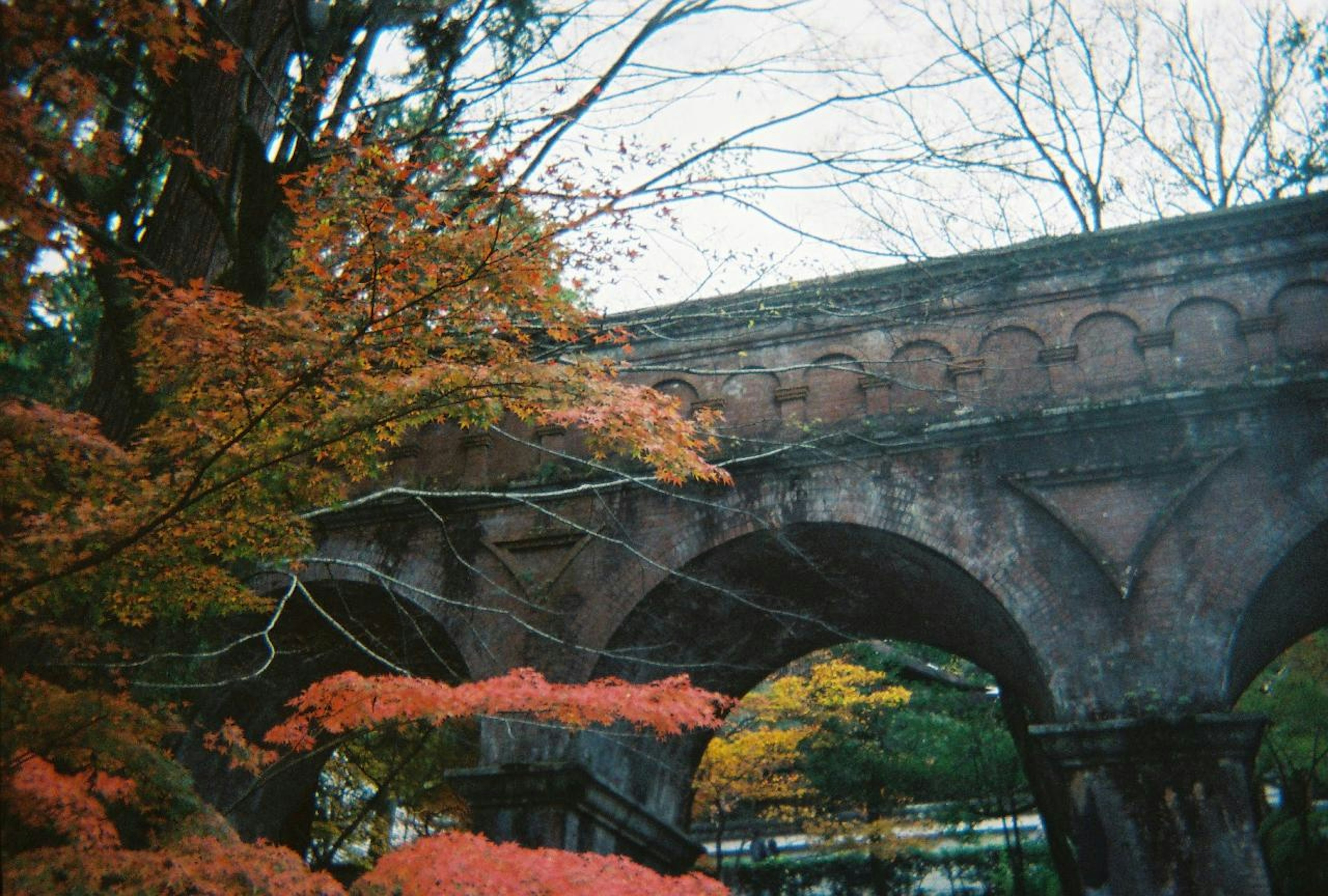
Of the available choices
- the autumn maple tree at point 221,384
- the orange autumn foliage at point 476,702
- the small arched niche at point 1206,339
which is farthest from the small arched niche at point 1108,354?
the orange autumn foliage at point 476,702

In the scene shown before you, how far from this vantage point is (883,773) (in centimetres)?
1611

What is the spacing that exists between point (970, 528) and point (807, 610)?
2132 millimetres

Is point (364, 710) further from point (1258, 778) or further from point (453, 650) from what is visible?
point (1258, 778)

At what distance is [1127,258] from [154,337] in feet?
23.9

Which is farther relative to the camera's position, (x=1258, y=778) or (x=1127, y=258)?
(x=1258, y=778)

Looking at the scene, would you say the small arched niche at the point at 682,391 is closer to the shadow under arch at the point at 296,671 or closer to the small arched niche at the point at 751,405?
the small arched niche at the point at 751,405

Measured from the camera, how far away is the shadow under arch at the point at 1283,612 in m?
7.69

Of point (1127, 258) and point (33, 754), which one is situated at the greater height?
point (1127, 258)

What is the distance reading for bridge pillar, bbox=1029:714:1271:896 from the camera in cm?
686

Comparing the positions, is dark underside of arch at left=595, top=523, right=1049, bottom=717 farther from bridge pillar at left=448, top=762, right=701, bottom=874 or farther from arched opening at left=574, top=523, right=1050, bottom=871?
bridge pillar at left=448, top=762, right=701, bottom=874

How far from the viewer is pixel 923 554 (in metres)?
8.52

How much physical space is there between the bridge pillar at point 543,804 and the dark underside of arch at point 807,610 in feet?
3.20

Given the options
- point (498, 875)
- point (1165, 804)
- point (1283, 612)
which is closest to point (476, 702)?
point (498, 875)

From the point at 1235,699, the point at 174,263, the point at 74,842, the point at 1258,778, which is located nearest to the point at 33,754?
the point at 74,842
